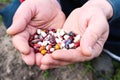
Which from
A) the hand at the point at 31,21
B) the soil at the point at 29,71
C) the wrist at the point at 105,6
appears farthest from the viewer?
the soil at the point at 29,71

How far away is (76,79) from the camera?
1.74m

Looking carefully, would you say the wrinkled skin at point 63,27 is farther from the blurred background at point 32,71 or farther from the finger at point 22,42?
the blurred background at point 32,71

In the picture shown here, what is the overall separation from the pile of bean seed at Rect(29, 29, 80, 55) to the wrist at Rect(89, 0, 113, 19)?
14cm

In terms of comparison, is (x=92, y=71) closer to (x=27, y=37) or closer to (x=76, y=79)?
(x=76, y=79)

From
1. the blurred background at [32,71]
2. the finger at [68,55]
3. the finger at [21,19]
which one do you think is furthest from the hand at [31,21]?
the blurred background at [32,71]

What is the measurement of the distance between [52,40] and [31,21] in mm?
119

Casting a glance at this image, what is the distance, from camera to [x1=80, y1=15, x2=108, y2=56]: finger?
1.22m

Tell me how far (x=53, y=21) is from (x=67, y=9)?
231 millimetres

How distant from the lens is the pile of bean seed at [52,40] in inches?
55.4

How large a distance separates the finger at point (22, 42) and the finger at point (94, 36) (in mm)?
211

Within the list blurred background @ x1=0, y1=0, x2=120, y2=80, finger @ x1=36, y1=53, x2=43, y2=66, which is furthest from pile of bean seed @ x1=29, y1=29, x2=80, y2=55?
blurred background @ x1=0, y1=0, x2=120, y2=80

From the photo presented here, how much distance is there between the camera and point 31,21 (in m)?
1.52

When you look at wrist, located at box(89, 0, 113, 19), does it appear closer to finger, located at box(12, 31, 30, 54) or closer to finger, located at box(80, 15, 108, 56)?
finger, located at box(80, 15, 108, 56)

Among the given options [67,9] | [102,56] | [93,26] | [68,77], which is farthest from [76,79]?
[93,26]
